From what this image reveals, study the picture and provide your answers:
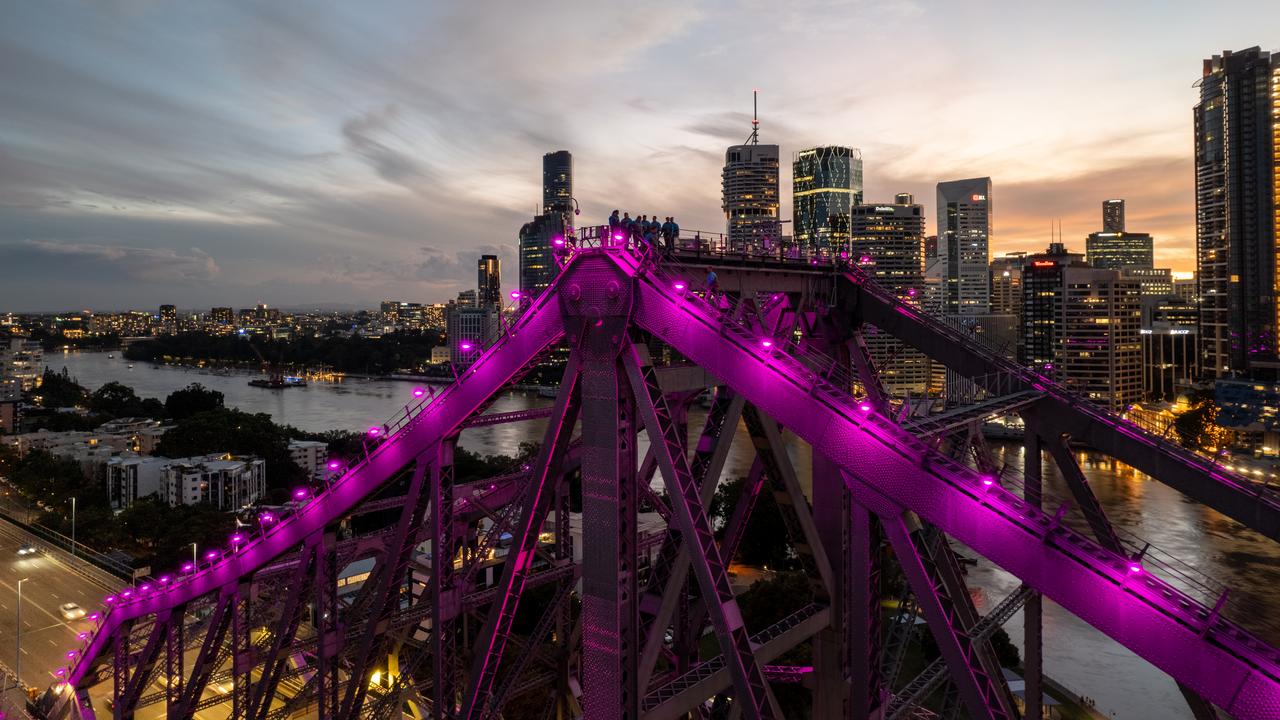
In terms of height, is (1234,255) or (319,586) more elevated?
(1234,255)

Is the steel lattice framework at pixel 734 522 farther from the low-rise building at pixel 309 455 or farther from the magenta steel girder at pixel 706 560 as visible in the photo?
the low-rise building at pixel 309 455

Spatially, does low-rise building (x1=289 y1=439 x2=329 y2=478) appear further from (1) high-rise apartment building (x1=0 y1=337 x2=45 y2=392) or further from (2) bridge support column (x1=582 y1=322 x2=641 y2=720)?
(2) bridge support column (x1=582 y1=322 x2=641 y2=720)

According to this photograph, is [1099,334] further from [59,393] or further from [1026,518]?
[59,393]

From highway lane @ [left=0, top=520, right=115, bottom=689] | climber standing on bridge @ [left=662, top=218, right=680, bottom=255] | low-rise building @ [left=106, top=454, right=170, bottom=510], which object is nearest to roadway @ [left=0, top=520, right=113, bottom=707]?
highway lane @ [left=0, top=520, right=115, bottom=689]

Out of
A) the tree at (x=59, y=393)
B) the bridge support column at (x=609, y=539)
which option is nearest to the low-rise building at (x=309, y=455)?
the tree at (x=59, y=393)

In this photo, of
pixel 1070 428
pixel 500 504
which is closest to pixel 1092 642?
pixel 1070 428

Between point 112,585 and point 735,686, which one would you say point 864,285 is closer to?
point 735,686
